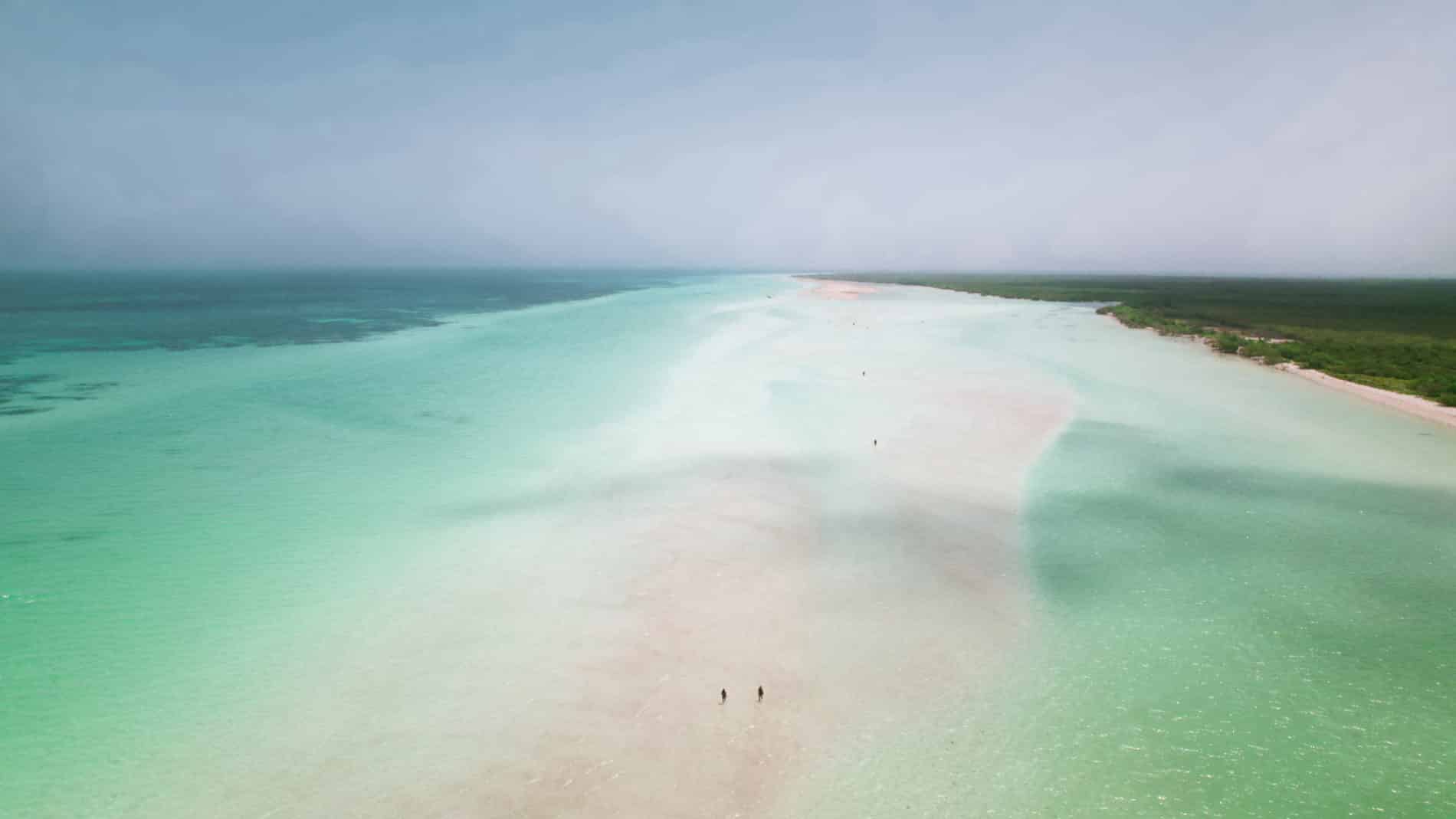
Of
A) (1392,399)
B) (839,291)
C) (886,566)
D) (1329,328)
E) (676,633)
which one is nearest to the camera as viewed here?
(676,633)

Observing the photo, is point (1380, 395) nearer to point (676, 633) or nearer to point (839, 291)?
point (676, 633)

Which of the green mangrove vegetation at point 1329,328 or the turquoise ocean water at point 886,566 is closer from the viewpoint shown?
the turquoise ocean water at point 886,566

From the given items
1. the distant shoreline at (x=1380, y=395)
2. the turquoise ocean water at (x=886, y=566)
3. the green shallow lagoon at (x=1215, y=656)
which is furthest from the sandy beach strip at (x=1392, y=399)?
the green shallow lagoon at (x=1215, y=656)

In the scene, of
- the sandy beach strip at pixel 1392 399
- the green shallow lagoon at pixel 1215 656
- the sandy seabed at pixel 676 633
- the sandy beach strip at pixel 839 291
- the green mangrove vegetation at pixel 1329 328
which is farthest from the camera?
the sandy beach strip at pixel 839 291

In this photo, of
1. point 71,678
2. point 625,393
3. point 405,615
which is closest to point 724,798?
point 405,615

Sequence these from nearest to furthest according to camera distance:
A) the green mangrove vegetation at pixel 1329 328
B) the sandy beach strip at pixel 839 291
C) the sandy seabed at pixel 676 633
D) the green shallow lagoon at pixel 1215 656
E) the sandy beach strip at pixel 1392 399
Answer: the green shallow lagoon at pixel 1215 656 < the sandy seabed at pixel 676 633 < the sandy beach strip at pixel 1392 399 < the green mangrove vegetation at pixel 1329 328 < the sandy beach strip at pixel 839 291

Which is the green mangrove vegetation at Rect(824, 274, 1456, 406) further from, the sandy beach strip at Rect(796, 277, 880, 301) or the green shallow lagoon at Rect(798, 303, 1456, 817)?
the sandy beach strip at Rect(796, 277, 880, 301)

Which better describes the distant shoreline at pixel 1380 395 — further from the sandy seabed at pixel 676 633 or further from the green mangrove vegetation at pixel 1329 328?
the sandy seabed at pixel 676 633

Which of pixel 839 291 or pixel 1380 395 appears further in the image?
pixel 839 291

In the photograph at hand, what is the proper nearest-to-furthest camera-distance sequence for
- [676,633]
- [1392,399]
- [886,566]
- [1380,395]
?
[676,633], [886,566], [1392,399], [1380,395]

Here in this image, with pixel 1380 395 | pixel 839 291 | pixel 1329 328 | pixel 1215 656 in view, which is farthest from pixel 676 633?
pixel 839 291
